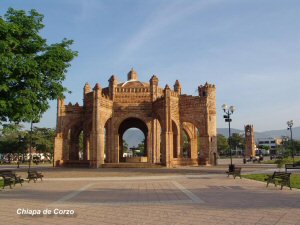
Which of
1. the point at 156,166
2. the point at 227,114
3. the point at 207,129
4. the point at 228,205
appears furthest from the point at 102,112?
the point at 228,205

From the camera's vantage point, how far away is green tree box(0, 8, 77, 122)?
1698 cm

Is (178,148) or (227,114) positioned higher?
(227,114)

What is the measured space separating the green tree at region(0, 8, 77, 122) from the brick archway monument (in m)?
21.4

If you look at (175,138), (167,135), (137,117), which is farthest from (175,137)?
(137,117)

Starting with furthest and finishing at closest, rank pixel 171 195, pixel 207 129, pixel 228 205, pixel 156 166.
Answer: pixel 207 129 < pixel 156 166 < pixel 171 195 < pixel 228 205

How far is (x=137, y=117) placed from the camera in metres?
43.7

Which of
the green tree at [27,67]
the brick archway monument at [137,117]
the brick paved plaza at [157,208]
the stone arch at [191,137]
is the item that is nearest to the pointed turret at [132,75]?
the brick archway monument at [137,117]

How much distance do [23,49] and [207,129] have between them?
27.7m

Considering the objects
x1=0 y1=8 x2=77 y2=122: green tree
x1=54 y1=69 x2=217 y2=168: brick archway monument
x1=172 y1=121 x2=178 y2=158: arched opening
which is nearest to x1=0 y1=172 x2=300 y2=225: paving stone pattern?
x1=0 y1=8 x2=77 y2=122: green tree

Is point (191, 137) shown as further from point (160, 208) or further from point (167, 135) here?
point (160, 208)

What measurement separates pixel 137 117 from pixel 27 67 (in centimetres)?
2706

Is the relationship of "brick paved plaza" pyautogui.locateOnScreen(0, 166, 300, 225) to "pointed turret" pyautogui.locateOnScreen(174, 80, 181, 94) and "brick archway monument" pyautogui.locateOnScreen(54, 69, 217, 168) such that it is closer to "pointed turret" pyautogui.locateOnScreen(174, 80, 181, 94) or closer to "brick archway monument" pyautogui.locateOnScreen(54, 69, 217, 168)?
"brick archway monument" pyautogui.locateOnScreen(54, 69, 217, 168)

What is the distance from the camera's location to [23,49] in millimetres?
18719

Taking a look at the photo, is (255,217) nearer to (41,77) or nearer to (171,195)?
(171,195)
